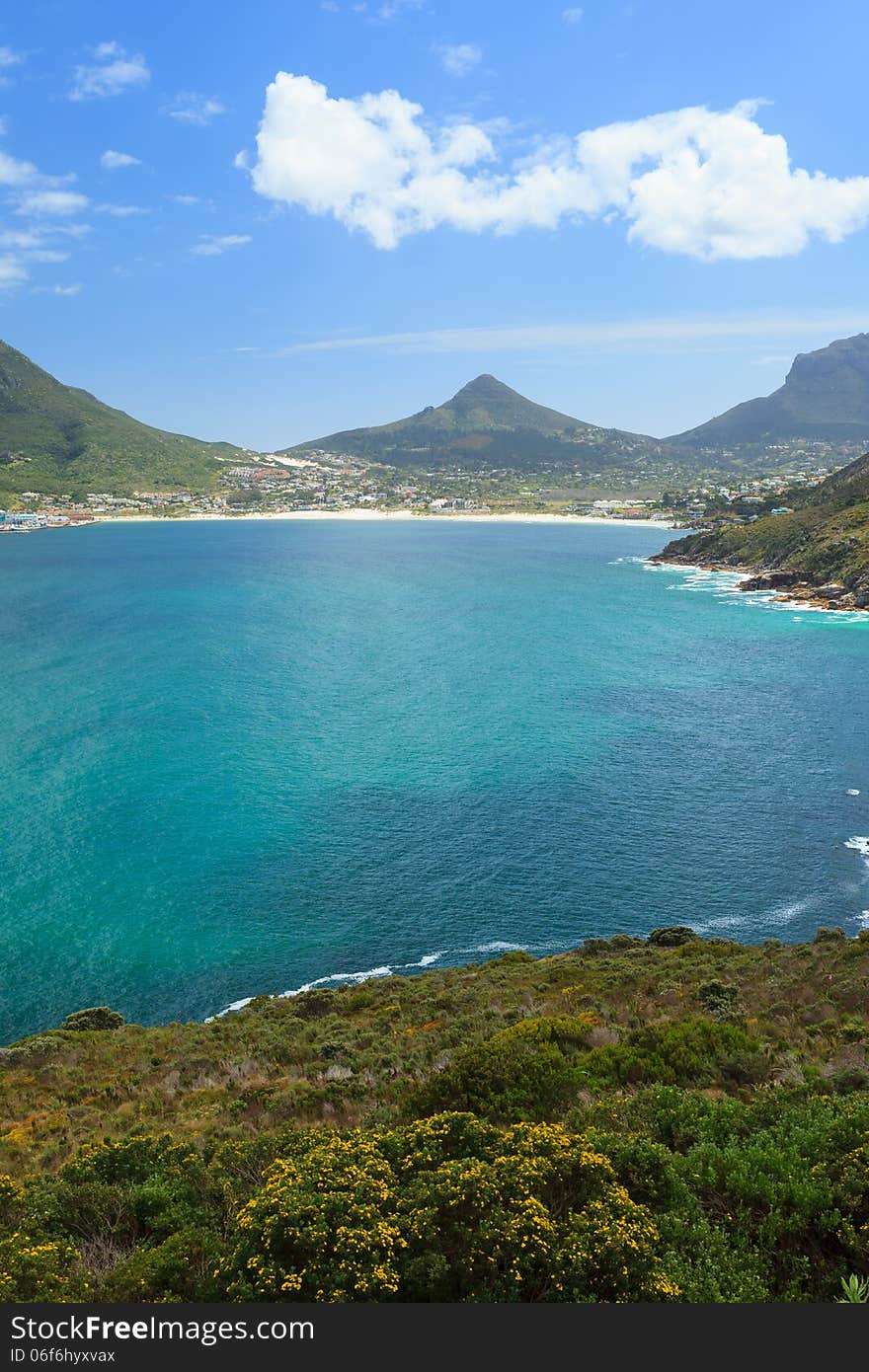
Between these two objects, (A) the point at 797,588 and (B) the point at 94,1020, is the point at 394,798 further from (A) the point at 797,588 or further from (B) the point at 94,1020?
(A) the point at 797,588

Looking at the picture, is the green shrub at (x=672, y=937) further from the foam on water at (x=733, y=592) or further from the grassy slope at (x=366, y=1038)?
the foam on water at (x=733, y=592)

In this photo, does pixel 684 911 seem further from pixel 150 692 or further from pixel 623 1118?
pixel 150 692

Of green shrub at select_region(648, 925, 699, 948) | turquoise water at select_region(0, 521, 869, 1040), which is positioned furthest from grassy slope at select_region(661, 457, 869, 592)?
green shrub at select_region(648, 925, 699, 948)

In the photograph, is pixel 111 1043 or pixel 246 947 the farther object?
pixel 246 947

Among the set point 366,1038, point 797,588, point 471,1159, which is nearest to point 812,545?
point 797,588

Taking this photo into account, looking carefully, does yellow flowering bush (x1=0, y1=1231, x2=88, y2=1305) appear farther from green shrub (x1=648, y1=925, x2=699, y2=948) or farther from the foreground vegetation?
green shrub (x1=648, y1=925, x2=699, y2=948)

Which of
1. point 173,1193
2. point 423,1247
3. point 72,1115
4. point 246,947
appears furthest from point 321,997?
point 423,1247
